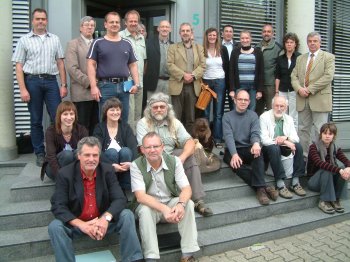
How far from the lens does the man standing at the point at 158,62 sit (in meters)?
5.53

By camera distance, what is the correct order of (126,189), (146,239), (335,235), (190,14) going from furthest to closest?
(190,14) → (335,235) → (126,189) → (146,239)

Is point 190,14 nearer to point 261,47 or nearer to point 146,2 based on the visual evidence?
point 146,2

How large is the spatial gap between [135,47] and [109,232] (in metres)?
2.80

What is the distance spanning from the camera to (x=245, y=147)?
4.99 metres

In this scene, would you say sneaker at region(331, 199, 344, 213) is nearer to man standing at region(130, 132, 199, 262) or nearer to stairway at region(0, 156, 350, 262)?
stairway at region(0, 156, 350, 262)

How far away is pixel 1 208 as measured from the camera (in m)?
3.90

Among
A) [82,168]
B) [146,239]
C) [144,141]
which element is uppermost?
[144,141]

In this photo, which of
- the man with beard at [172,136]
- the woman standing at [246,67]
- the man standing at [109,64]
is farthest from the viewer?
the woman standing at [246,67]

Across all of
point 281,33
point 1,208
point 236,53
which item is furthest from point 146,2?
point 1,208

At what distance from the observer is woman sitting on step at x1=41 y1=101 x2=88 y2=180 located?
4.00m

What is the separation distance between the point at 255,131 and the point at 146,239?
222 centimetres

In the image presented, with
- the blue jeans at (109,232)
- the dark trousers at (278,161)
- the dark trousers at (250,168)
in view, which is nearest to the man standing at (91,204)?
the blue jeans at (109,232)

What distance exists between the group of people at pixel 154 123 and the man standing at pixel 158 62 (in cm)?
1

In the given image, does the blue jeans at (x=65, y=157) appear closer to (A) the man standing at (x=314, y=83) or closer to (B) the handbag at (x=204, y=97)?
(B) the handbag at (x=204, y=97)
